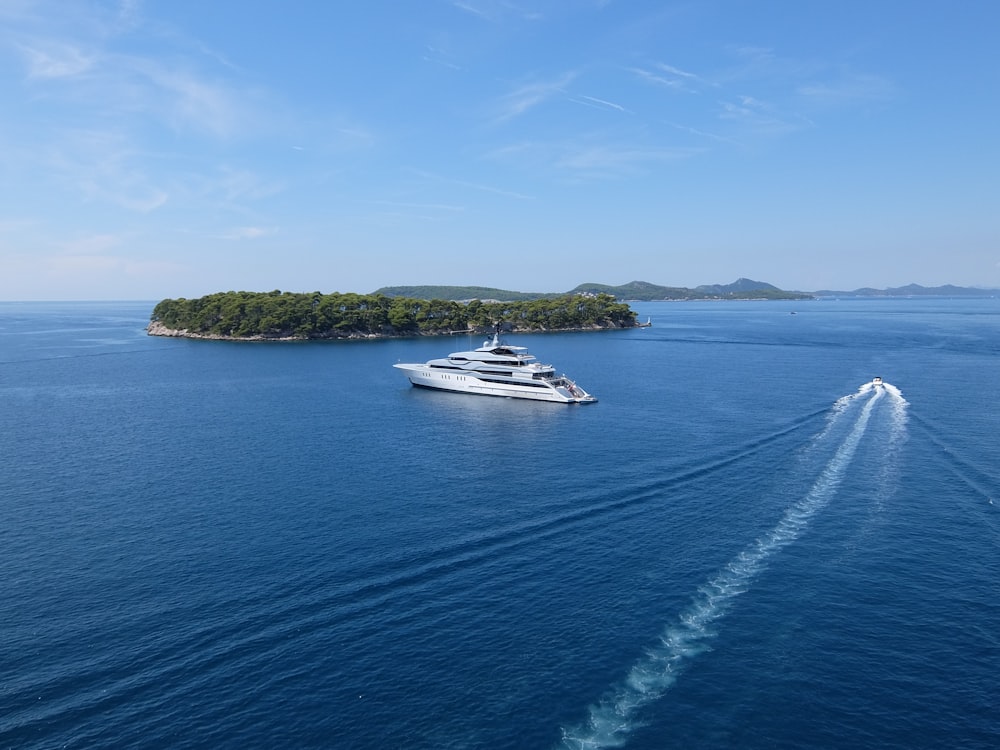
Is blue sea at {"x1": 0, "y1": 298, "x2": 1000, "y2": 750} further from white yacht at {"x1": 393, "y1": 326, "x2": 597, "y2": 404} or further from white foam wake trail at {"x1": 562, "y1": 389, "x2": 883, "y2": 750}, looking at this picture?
white yacht at {"x1": 393, "y1": 326, "x2": 597, "y2": 404}

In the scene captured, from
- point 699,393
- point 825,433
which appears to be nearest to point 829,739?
point 825,433

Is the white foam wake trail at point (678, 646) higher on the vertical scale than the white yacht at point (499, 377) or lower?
lower

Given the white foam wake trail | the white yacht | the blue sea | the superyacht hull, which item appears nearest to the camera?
the white foam wake trail

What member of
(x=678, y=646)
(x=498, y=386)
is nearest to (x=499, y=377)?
(x=498, y=386)

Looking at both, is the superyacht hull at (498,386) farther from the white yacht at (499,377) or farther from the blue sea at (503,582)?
the blue sea at (503,582)

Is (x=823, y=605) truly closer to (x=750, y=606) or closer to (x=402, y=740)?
(x=750, y=606)

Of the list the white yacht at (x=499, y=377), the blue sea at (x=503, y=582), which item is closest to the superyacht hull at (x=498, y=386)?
the white yacht at (x=499, y=377)

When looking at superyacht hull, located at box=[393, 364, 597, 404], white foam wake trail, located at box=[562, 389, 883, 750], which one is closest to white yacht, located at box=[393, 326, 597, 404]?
A: superyacht hull, located at box=[393, 364, 597, 404]
